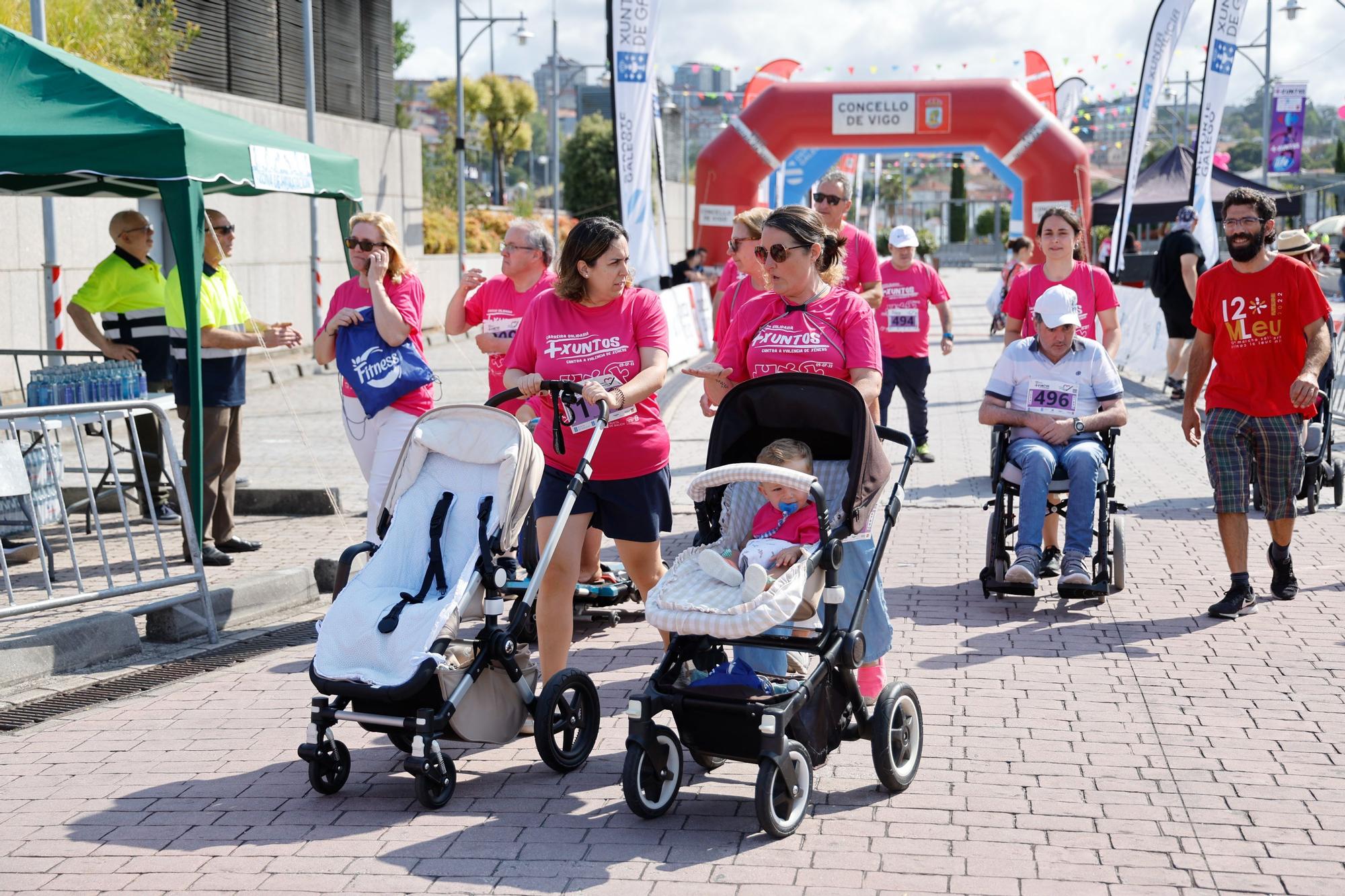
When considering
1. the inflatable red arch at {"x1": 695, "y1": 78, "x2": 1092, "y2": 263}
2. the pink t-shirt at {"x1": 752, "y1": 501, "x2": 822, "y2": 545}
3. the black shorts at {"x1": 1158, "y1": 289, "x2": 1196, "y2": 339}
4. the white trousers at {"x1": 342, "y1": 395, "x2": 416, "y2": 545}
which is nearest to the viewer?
the pink t-shirt at {"x1": 752, "y1": 501, "x2": 822, "y2": 545}

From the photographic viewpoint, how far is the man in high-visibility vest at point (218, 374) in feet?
27.5

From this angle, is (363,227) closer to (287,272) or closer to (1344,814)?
(1344,814)

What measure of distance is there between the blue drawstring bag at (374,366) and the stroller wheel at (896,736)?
3120 mm

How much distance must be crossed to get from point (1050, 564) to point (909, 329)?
13.8 ft

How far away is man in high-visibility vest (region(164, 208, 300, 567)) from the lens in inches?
330

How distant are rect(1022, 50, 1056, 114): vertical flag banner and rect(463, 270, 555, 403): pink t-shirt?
2296cm

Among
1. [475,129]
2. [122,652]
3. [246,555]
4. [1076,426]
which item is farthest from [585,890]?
[475,129]

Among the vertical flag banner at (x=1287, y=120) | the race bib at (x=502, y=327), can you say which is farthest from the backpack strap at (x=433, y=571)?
the vertical flag banner at (x=1287, y=120)

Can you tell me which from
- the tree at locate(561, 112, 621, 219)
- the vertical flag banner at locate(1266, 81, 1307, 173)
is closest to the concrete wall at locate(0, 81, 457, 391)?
the tree at locate(561, 112, 621, 219)

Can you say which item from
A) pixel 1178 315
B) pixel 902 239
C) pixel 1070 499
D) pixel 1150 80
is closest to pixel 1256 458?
pixel 1070 499

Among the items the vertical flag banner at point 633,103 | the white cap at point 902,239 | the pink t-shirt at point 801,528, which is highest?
the vertical flag banner at point 633,103

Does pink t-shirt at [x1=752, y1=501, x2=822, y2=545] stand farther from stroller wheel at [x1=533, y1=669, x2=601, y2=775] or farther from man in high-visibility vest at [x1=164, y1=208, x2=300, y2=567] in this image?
man in high-visibility vest at [x1=164, y1=208, x2=300, y2=567]

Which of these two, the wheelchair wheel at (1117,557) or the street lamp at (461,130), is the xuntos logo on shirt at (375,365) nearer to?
the wheelchair wheel at (1117,557)

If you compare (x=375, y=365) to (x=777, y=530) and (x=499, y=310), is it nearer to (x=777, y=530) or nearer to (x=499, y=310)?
(x=499, y=310)
